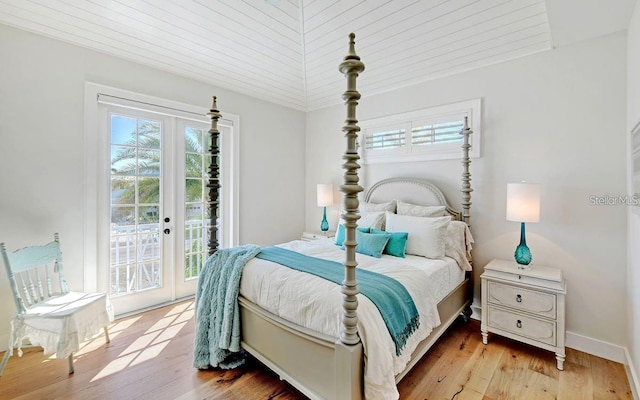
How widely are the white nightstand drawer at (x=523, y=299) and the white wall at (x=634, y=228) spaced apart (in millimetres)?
438

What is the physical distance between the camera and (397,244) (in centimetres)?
267

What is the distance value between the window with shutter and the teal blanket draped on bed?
1.88 m

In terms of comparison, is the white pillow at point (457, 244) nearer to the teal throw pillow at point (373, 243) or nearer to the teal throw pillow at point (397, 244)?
the teal throw pillow at point (397, 244)

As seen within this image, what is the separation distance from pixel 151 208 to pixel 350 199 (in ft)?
8.69

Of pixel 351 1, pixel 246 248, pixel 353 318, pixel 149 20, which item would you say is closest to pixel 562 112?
pixel 351 1

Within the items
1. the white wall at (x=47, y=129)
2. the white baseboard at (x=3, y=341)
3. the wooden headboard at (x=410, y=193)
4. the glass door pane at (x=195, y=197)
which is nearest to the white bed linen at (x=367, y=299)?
the wooden headboard at (x=410, y=193)

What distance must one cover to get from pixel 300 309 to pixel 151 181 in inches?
96.3

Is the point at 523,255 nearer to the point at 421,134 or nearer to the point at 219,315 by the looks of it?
the point at 421,134

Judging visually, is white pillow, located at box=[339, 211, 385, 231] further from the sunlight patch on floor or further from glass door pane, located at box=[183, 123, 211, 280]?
the sunlight patch on floor

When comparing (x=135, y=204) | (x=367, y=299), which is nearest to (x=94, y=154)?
(x=135, y=204)

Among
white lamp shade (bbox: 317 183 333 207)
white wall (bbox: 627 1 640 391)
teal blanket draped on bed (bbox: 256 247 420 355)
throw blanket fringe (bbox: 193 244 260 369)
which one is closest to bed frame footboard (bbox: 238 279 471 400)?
throw blanket fringe (bbox: 193 244 260 369)

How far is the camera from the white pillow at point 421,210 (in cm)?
295

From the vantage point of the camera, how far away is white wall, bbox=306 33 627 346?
2.30 m

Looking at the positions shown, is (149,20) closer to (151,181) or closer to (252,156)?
(151,181)
